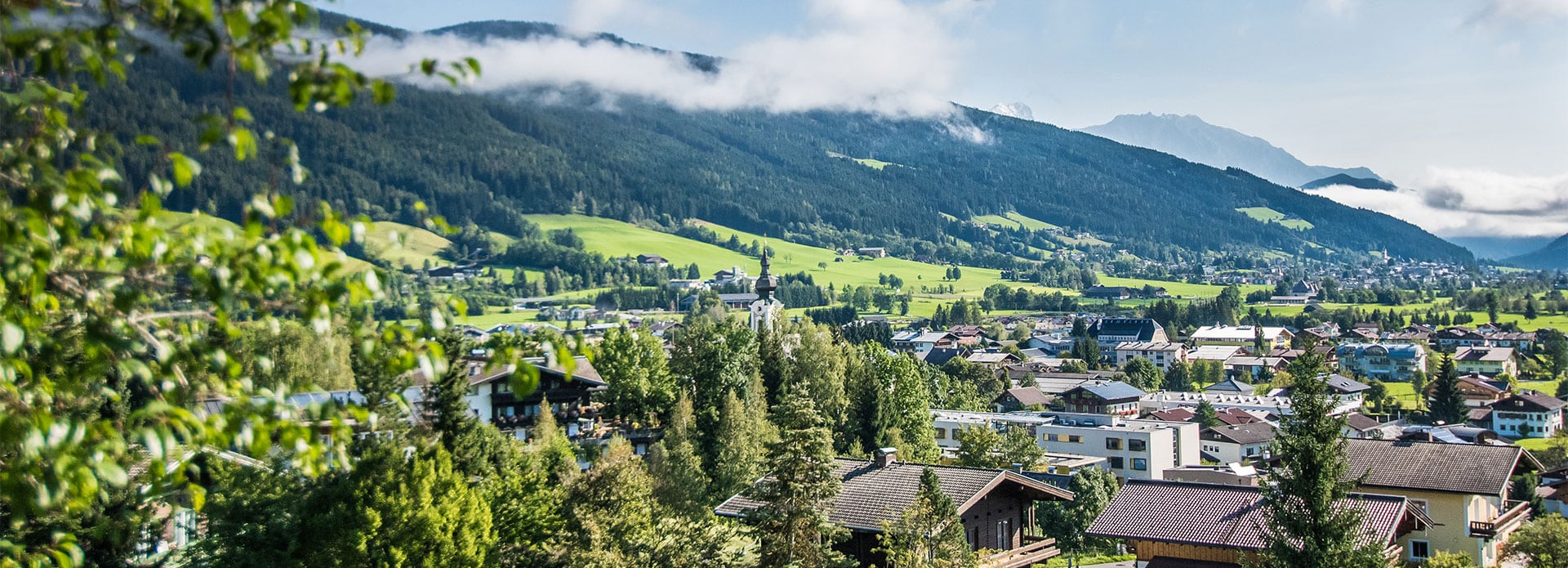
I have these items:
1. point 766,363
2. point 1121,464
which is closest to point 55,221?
point 766,363

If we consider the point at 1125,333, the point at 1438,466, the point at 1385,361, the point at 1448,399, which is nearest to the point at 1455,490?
the point at 1438,466

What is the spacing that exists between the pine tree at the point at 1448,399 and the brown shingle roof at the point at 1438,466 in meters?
60.4

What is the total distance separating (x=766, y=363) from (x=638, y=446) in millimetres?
8436

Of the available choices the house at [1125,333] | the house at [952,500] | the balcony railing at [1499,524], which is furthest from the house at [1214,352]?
the house at [952,500]

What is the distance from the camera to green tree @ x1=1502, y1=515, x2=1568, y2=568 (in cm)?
3129

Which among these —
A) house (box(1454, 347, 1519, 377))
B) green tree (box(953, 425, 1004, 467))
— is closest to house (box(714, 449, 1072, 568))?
green tree (box(953, 425, 1004, 467))

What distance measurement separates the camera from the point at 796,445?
27.7 metres

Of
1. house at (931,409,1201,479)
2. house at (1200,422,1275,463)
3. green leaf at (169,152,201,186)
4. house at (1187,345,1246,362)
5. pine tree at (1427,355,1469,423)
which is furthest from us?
house at (1187,345,1246,362)

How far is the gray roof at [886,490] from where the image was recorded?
32719 mm

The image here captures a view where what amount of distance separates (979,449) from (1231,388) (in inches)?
2892

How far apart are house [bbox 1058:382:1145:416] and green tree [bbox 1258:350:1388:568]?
7607 cm

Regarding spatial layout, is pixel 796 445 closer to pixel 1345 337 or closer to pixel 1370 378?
pixel 1370 378

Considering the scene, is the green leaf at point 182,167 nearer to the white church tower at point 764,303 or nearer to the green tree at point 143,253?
the green tree at point 143,253

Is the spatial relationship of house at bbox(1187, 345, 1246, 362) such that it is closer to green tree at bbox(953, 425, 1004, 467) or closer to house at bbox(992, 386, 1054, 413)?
house at bbox(992, 386, 1054, 413)
